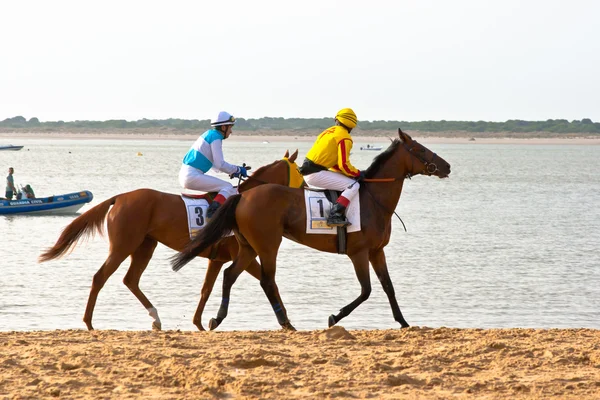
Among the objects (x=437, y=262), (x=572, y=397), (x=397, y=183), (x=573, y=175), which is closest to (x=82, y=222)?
(x=397, y=183)

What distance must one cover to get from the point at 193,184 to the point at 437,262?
1112 cm

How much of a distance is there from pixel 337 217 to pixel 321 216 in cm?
20

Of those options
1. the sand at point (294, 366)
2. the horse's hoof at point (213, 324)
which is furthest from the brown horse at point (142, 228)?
the sand at point (294, 366)

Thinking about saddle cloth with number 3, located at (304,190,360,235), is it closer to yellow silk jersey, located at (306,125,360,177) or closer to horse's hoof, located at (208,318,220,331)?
yellow silk jersey, located at (306,125,360,177)

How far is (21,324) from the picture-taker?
1352 cm

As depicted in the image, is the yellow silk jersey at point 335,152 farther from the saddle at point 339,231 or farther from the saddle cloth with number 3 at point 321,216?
the saddle cloth with number 3 at point 321,216

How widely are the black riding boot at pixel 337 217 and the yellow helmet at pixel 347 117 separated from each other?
39.9 inches

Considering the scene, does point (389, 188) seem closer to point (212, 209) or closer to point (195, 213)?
point (212, 209)

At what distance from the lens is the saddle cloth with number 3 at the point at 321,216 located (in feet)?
36.7

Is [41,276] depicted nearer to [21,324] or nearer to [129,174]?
[21,324]

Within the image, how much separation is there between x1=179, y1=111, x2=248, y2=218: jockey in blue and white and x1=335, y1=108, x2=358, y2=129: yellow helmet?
1322 millimetres

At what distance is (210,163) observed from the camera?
39.9 feet

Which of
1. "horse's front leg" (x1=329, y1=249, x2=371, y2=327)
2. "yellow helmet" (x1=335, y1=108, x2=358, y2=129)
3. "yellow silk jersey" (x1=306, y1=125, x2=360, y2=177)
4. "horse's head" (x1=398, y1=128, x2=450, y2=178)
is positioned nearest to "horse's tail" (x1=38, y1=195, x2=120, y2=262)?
"yellow silk jersey" (x1=306, y1=125, x2=360, y2=177)

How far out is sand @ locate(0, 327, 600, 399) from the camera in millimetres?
7586
